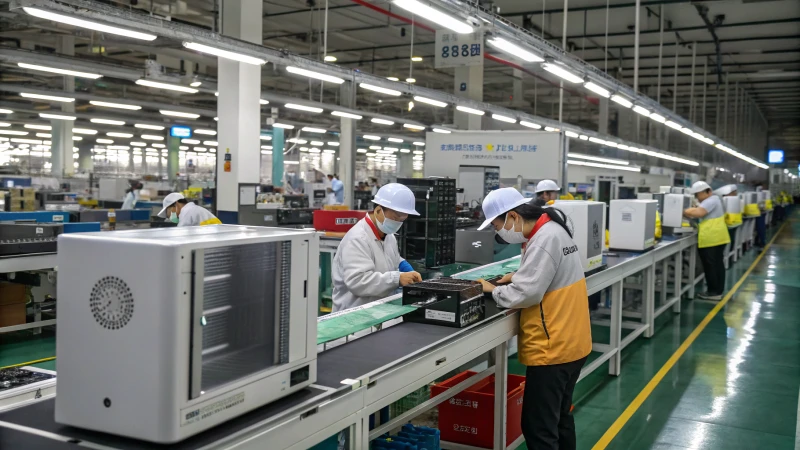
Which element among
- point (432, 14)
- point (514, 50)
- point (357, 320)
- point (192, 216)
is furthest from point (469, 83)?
point (357, 320)

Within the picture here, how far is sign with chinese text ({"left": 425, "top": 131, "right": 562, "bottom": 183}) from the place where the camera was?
8.10 m

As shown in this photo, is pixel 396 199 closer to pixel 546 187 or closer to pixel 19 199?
pixel 546 187

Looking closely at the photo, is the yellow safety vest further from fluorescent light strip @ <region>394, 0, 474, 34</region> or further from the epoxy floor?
fluorescent light strip @ <region>394, 0, 474, 34</region>

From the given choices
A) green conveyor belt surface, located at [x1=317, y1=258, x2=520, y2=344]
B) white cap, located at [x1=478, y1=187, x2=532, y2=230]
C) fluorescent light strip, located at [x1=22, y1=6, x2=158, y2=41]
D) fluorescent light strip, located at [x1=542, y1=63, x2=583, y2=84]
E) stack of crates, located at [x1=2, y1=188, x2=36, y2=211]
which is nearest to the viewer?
green conveyor belt surface, located at [x1=317, y1=258, x2=520, y2=344]

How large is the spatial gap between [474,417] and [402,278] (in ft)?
2.89

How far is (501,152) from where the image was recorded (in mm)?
8336

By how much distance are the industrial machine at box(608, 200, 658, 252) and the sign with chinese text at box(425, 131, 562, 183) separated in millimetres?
1749

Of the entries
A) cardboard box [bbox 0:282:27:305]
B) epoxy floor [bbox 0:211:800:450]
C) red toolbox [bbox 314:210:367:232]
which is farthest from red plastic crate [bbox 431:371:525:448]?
cardboard box [bbox 0:282:27:305]

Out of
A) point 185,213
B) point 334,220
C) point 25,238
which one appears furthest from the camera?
point 334,220

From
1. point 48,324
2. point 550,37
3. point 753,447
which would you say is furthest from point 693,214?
point 48,324

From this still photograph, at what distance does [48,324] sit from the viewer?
6.18 meters

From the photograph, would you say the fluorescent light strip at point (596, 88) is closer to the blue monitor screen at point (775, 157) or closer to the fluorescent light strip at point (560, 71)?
the fluorescent light strip at point (560, 71)

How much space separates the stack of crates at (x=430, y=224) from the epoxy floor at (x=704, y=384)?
1.15 m

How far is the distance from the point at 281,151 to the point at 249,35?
7289 millimetres
